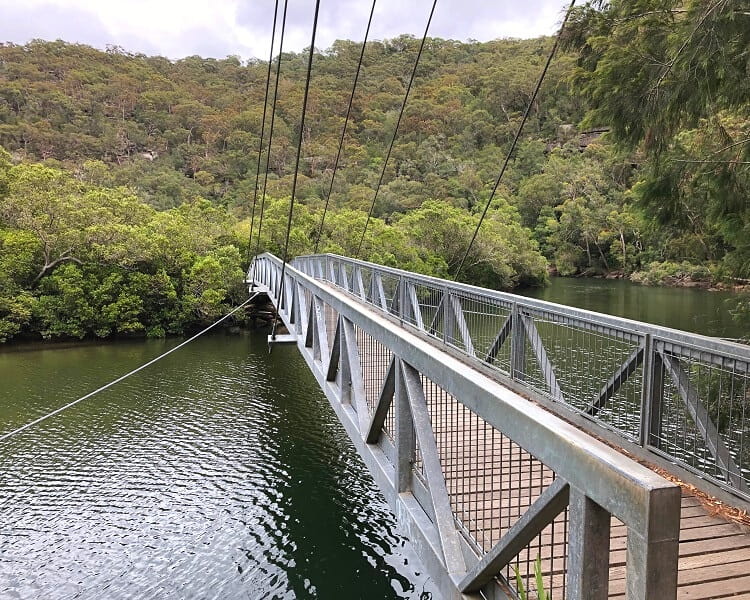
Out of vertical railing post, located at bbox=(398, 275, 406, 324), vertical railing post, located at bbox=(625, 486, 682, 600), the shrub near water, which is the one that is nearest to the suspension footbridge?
vertical railing post, located at bbox=(625, 486, 682, 600)

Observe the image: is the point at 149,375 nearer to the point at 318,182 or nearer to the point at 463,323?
the point at 463,323

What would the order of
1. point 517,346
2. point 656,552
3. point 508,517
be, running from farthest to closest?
1. point 517,346
2. point 508,517
3. point 656,552

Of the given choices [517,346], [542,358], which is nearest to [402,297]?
[517,346]

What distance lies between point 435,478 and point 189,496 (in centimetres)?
781

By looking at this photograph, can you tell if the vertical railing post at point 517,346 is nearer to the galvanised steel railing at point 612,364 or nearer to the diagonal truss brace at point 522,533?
the galvanised steel railing at point 612,364

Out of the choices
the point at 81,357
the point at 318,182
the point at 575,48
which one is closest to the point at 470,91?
the point at 318,182

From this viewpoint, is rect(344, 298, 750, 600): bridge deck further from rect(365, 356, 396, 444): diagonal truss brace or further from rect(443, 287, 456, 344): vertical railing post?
rect(443, 287, 456, 344): vertical railing post

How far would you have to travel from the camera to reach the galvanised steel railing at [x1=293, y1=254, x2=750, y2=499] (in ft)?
10.9

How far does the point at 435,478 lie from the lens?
241 cm

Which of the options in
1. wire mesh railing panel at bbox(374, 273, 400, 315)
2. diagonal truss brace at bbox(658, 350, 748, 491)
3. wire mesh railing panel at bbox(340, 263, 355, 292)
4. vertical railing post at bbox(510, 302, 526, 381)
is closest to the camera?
diagonal truss brace at bbox(658, 350, 748, 491)

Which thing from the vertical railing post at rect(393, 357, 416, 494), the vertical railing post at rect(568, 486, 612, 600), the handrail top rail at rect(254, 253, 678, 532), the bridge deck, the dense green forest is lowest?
the bridge deck

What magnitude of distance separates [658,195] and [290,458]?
773cm

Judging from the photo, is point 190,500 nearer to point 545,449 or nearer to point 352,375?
point 352,375

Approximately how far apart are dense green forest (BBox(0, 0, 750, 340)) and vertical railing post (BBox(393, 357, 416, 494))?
→ 15.5 ft
